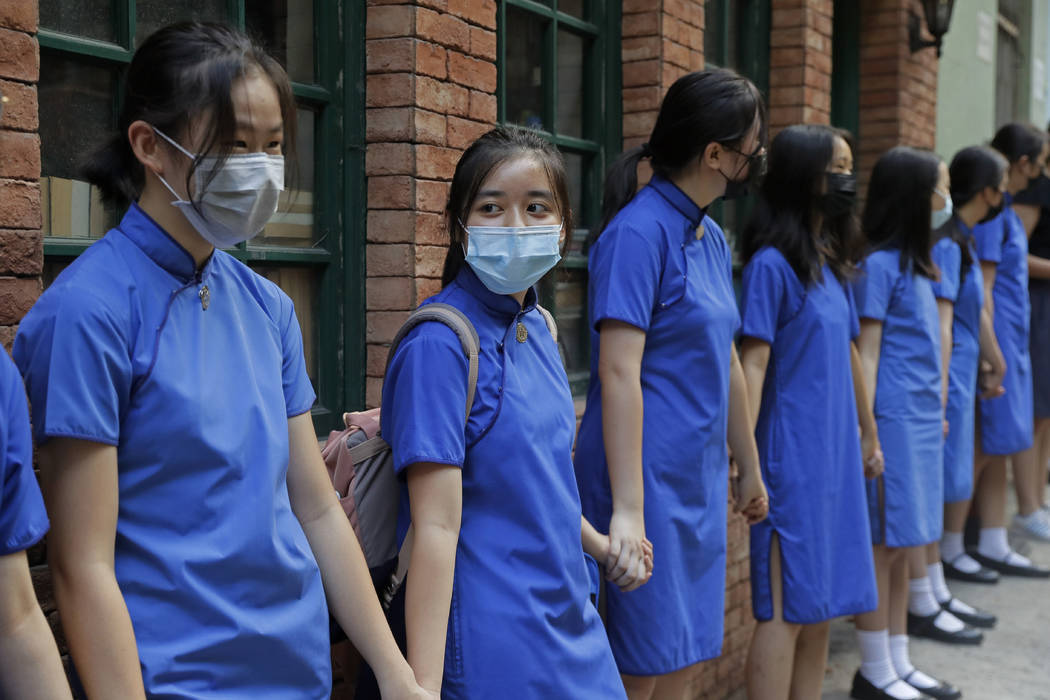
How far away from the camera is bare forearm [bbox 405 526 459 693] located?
2090 mm

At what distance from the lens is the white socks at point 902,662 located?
459cm

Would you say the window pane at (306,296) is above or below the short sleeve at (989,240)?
below

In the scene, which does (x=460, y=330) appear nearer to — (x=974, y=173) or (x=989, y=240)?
(x=974, y=173)

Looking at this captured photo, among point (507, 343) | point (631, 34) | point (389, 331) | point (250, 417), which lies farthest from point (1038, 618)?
point (250, 417)

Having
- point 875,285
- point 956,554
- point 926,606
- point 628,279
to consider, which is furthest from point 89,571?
point 956,554

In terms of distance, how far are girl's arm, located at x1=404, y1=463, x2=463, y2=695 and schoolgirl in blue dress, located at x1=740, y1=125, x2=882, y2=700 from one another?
166cm

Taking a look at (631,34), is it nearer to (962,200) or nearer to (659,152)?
(659,152)

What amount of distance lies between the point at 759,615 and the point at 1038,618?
8.83 feet

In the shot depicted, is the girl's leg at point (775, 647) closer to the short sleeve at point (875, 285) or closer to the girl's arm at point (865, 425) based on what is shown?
the girl's arm at point (865, 425)

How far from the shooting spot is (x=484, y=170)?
91.5 inches

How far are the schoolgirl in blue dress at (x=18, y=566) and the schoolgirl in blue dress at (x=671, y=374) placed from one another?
155 cm

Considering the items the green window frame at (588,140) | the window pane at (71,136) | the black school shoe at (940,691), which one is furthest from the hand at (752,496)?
the window pane at (71,136)

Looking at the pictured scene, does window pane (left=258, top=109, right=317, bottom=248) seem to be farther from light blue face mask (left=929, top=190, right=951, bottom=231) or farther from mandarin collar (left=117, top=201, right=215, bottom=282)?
light blue face mask (left=929, top=190, right=951, bottom=231)

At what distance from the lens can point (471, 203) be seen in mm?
2342
